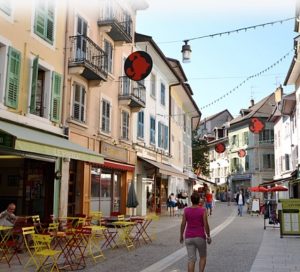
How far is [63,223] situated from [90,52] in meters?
6.73

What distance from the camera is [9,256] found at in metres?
10.2

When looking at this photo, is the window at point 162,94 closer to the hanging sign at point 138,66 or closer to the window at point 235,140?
the hanging sign at point 138,66

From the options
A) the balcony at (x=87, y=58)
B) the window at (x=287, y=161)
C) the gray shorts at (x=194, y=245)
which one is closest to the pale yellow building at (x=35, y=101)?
the balcony at (x=87, y=58)

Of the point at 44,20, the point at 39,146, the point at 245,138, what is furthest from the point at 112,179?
the point at 245,138

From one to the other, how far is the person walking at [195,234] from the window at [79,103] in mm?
9365

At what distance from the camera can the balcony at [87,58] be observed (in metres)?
Answer: 15.7

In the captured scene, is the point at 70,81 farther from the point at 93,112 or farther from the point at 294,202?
the point at 294,202

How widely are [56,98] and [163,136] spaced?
50.6 ft

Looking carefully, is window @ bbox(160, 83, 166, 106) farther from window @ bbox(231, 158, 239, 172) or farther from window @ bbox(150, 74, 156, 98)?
window @ bbox(231, 158, 239, 172)

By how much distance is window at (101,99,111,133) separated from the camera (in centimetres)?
1883

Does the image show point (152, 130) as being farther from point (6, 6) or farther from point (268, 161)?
point (268, 161)

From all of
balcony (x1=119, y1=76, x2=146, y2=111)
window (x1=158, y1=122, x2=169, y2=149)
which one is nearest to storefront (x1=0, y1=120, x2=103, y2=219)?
balcony (x1=119, y1=76, x2=146, y2=111)

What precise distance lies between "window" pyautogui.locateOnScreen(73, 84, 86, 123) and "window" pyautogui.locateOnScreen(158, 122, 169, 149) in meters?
12.1

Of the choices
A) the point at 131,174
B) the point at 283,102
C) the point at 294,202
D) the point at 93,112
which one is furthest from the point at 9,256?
the point at 283,102
